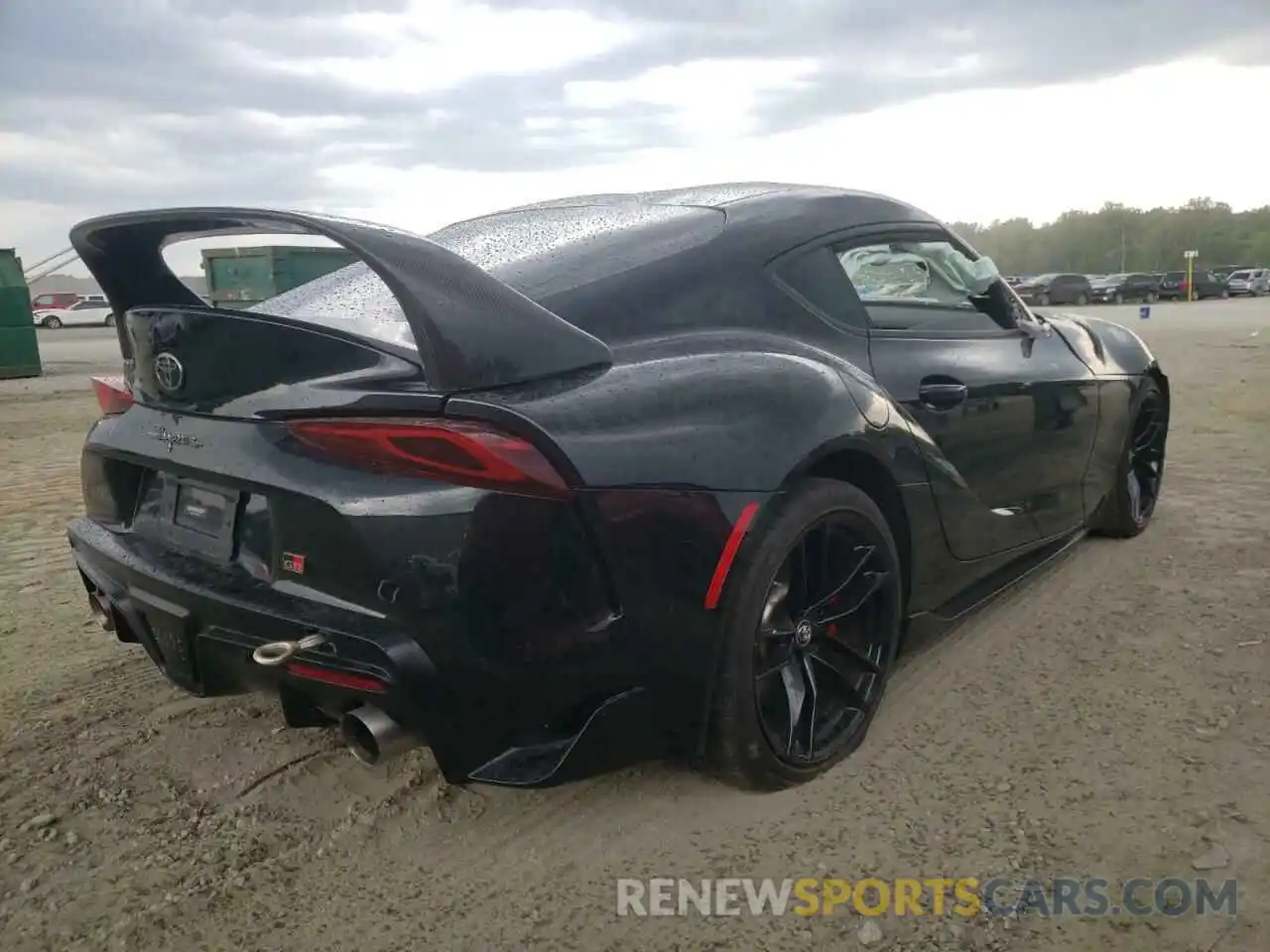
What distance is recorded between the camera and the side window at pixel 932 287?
3152 mm

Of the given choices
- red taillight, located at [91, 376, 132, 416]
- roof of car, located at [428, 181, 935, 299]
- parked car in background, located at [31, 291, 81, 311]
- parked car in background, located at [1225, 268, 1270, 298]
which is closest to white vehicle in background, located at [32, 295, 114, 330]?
parked car in background, located at [31, 291, 81, 311]

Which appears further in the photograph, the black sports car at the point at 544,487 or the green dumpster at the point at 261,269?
the green dumpster at the point at 261,269

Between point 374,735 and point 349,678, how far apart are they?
0.41ft

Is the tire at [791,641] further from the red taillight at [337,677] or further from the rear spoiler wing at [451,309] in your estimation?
the red taillight at [337,677]

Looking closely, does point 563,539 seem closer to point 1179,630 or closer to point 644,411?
point 644,411

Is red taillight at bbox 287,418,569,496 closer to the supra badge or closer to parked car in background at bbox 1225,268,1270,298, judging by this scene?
the supra badge

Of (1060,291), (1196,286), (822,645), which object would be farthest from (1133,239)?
(822,645)

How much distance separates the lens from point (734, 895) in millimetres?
2104

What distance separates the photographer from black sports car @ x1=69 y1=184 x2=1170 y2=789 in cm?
193

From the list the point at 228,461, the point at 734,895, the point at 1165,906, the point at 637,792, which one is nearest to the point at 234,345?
the point at 228,461

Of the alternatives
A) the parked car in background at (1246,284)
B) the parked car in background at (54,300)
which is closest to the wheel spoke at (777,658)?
the parked car in background at (54,300)

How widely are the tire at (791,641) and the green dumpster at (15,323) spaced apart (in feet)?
53.7

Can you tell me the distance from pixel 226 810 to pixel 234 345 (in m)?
1.13

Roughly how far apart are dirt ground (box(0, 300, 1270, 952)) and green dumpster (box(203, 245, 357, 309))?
1158 cm
